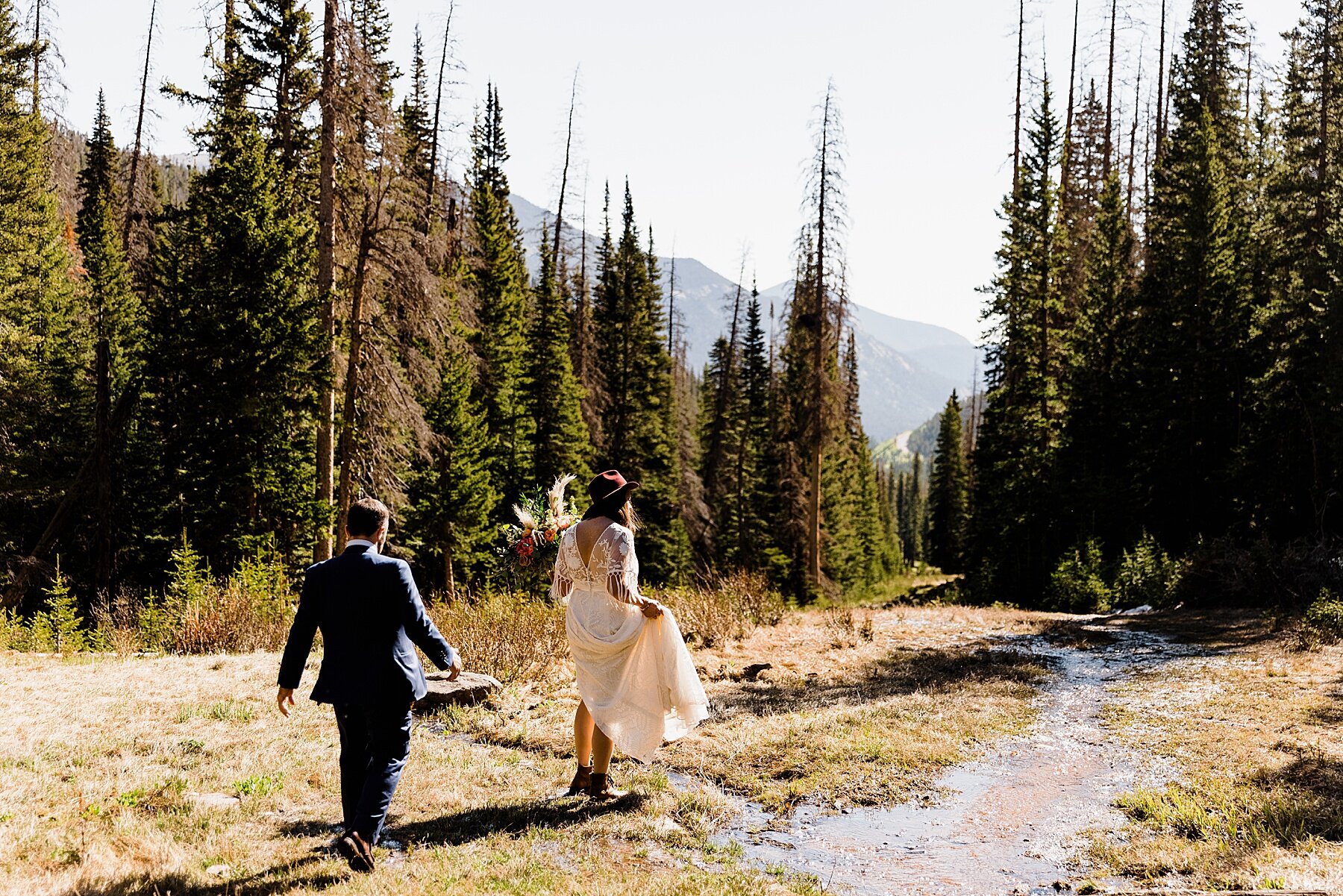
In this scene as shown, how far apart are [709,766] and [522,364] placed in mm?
27655

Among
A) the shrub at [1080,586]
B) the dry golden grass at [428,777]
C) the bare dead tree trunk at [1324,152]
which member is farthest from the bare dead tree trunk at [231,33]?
the bare dead tree trunk at [1324,152]

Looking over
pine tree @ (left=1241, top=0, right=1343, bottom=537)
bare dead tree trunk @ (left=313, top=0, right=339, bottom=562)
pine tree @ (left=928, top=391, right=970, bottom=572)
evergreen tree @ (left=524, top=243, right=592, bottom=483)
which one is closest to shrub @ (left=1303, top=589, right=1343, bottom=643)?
pine tree @ (left=1241, top=0, right=1343, bottom=537)

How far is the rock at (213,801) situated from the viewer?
216 inches

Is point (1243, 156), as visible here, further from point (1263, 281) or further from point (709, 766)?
point (709, 766)

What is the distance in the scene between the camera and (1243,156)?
105ft

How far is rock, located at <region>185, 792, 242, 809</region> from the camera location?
5496 mm

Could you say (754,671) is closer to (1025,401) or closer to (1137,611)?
(1137,611)

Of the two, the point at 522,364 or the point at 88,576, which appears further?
the point at 522,364

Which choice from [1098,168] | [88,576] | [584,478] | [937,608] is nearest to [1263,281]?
[937,608]

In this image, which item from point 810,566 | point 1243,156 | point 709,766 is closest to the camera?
point 709,766

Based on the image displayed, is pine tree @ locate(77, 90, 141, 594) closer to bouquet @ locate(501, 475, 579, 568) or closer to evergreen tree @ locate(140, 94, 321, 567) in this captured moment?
evergreen tree @ locate(140, 94, 321, 567)

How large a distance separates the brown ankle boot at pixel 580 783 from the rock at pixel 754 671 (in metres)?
4.78

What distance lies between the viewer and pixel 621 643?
227 inches

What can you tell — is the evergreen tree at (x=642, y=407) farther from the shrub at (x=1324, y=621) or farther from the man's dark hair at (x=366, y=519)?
the man's dark hair at (x=366, y=519)
